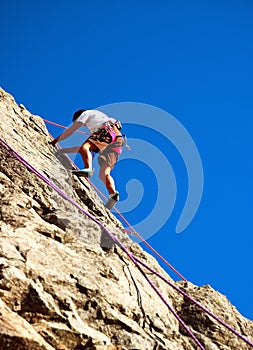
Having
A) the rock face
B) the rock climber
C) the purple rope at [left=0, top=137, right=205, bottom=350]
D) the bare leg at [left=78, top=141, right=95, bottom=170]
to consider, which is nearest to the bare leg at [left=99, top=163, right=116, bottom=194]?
the rock climber

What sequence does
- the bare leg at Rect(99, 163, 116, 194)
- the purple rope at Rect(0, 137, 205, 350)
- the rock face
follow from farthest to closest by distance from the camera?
the bare leg at Rect(99, 163, 116, 194) → the purple rope at Rect(0, 137, 205, 350) → the rock face

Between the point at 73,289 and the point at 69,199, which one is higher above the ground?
the point at 69,199

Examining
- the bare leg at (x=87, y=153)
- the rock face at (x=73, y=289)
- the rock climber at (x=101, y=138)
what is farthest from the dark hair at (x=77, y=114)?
the rock face at (x=73, y=289)

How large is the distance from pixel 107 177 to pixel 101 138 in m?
0.84

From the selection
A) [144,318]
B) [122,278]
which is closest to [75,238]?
[122,278]

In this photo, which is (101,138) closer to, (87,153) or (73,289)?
(87,153)

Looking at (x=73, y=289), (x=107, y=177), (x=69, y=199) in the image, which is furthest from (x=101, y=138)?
(x=73, y=289)

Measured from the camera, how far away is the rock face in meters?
5.09

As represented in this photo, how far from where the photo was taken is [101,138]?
9852 mm

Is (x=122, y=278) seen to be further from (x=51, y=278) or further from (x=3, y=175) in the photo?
(x=3, y=175)

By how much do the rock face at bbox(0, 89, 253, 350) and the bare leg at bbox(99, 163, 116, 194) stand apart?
80 cm

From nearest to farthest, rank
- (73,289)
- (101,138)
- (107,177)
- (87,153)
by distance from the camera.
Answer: (73,289), (87,153), (107,177), (101,138)

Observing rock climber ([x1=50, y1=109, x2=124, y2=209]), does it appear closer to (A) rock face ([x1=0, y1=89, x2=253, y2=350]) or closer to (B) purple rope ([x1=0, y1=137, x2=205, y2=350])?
(A) rock face ([x1=0, y1=89, x2=253, y2=350])

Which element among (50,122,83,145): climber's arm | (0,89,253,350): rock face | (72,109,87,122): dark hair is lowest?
(0,89,253,350): rock face
